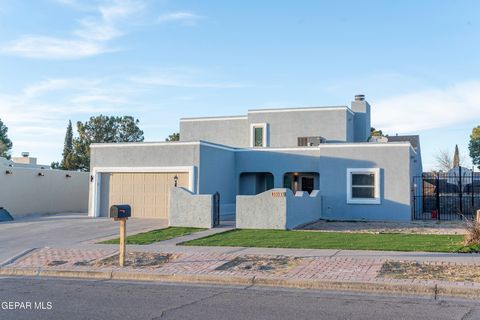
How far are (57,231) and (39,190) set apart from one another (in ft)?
36.9

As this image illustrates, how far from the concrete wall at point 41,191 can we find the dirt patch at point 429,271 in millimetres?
21910

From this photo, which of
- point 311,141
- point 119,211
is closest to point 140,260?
point 119,211

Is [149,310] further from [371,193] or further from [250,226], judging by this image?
[371,193]

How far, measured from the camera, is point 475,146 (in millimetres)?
A: 61438

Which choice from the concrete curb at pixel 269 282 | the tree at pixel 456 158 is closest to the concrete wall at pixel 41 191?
the concrete curb at pixel 269 282

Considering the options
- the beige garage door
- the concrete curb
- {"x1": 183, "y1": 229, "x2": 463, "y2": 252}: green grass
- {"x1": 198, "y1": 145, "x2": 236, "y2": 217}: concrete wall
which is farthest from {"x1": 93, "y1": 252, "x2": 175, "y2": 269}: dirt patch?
the beige garage door

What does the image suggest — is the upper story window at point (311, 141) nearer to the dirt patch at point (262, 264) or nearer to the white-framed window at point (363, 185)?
the white-framed window at point (363, 185)

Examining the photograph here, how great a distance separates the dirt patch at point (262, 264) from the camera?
11.1 meters

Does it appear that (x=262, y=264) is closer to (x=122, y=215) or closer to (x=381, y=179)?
(x=122, y=215)

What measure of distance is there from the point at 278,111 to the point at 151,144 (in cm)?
1061

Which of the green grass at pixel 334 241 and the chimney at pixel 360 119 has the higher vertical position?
the chimney at pixel 360 119

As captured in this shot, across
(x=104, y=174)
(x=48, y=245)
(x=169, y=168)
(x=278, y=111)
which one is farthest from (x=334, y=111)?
(x=48, y=245)

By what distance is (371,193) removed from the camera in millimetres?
24250

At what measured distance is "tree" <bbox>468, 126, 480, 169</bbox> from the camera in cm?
6091
